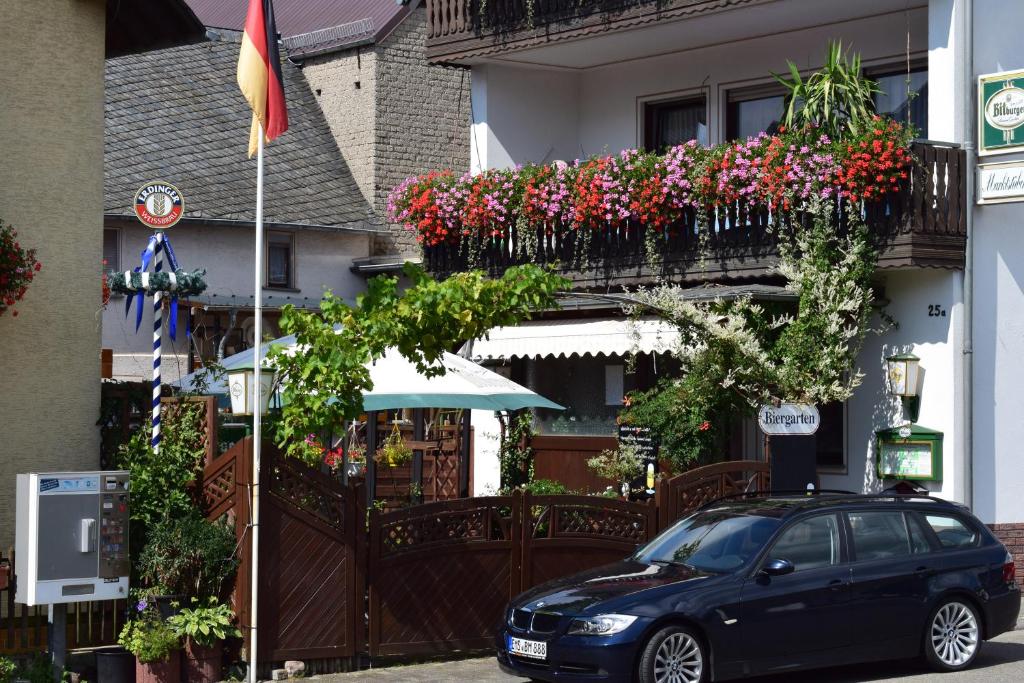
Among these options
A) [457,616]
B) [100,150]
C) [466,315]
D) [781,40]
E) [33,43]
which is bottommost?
[457,616]

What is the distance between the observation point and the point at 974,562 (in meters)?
13.2

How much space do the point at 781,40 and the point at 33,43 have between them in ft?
34.1

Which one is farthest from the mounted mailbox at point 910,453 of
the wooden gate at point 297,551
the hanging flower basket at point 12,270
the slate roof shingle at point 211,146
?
the slate roof shingle at point 211,146

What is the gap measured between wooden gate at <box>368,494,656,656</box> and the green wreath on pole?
2.64 m

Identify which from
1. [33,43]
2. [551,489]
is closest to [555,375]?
[551,489]

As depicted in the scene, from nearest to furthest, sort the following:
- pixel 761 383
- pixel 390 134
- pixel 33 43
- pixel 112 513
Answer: pixel 112 513 → pixel 33 43 → pixel 761 383 → pixel 390 134

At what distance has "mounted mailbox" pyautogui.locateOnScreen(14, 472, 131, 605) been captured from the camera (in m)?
12.2

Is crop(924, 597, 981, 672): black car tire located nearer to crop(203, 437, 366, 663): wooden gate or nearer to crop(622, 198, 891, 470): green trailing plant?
crop(622, 198, 891, 470): green trailing plant

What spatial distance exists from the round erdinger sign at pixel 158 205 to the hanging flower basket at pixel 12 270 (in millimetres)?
1164

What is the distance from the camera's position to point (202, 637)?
12.7m

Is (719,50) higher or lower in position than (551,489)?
higher

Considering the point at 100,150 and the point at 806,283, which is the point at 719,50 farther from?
the point at 100,150

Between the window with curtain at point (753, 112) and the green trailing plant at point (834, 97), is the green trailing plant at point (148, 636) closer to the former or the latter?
the green trailing plant at point (834, 97)

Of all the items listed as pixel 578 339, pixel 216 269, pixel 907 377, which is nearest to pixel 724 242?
pixel 578 339
